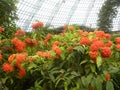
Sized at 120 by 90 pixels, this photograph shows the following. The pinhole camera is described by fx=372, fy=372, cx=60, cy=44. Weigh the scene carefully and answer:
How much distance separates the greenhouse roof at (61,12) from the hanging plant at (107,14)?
1.32 metres

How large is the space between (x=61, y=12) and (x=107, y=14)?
535cm

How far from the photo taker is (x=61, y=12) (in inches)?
1111

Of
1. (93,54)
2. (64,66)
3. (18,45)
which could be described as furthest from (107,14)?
(93,54)

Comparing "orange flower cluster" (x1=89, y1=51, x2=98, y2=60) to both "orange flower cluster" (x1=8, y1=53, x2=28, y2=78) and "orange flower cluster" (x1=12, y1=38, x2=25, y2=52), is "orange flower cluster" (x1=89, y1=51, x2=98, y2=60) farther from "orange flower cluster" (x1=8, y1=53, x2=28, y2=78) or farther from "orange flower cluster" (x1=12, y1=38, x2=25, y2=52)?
"orange flower cluster" (x1=12, y1=38, x2=25, y2=52)

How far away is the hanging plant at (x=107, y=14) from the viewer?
→ 2331 centimetres

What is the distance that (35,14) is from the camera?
2608 cm

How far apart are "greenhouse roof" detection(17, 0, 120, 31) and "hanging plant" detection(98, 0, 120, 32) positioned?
1.32 m

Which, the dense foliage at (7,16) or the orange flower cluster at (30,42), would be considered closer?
the orange flower cluster at (30,42)

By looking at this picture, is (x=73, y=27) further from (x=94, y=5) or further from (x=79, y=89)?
(x=94, y=5)

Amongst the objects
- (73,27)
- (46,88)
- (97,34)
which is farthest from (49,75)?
(73,27)

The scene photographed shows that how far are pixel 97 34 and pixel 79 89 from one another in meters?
1.17

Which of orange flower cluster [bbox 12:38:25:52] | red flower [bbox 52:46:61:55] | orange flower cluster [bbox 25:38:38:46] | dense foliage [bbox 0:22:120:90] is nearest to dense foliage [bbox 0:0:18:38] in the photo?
orange flower cluster [bbox 25:38:38:46]

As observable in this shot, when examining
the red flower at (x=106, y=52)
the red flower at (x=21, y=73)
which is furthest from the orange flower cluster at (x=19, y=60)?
the red flower at (x=106, y=52)

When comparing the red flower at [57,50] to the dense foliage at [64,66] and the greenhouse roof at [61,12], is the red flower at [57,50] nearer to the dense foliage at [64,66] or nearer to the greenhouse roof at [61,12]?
the dense foliage at [64,66]
